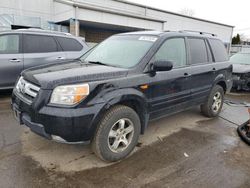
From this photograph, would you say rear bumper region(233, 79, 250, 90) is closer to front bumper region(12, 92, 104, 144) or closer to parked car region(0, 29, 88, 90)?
parked car region(0, 29, 88, 90)

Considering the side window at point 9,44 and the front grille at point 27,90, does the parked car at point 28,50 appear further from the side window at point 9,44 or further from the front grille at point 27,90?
the front grille at point 27,90

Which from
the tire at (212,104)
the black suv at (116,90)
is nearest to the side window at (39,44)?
the black suv at (116,90)

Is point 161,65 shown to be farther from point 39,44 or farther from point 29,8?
point 29,8

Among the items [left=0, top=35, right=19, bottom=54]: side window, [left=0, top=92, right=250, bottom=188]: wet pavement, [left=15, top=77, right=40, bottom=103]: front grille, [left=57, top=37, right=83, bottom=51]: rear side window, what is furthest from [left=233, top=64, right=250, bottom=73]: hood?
[left=15, top=77, right=40, bottom=103]: front grille

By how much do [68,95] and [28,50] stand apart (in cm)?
A: 404

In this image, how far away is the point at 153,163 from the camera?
3.17 meters

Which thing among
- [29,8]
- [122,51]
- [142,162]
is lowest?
[142,162]

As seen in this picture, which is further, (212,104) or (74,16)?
(74,16)

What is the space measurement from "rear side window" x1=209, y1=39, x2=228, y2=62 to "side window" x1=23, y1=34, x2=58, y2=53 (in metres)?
4.18

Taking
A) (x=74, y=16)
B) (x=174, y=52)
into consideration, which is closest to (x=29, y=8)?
(x=74, y=16)

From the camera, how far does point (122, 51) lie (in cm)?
378

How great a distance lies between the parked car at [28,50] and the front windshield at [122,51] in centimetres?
172

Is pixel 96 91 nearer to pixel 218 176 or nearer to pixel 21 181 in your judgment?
pixel 21 181

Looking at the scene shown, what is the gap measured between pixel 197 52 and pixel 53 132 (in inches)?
126
